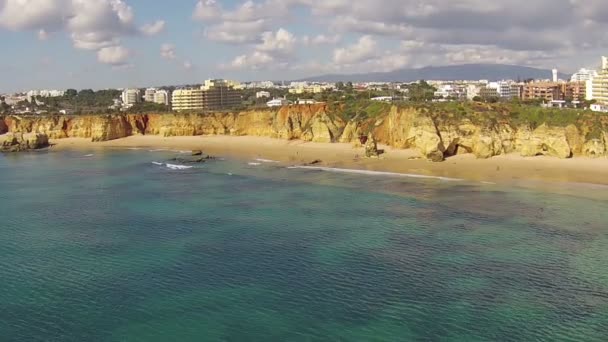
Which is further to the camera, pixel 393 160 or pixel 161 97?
pixel 161 97

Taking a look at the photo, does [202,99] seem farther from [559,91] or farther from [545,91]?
[559,91]

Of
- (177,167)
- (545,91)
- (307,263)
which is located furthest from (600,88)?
(307,263)

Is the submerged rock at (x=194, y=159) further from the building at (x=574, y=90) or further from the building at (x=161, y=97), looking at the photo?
the building at (x=161, y=97)

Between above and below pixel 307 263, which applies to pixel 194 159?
above

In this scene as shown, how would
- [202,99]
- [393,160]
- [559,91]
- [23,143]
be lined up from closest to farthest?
1. [393,160]
2. [23,143]
3. [559,91]
4. [202,99]

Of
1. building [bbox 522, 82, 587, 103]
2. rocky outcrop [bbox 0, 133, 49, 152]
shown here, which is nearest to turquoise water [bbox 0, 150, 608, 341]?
rocky outcrop [bbox 0, 133, 49, 152]

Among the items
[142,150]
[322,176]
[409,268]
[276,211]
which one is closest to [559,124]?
[322,176]

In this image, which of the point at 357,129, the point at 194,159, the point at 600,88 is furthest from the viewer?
the point at 600,88

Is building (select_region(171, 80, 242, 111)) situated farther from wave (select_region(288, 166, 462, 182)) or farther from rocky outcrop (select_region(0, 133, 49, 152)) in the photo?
wave (select_region(288, 166, 462, 182))

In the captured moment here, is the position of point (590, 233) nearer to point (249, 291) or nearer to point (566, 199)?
point (566, 199)
